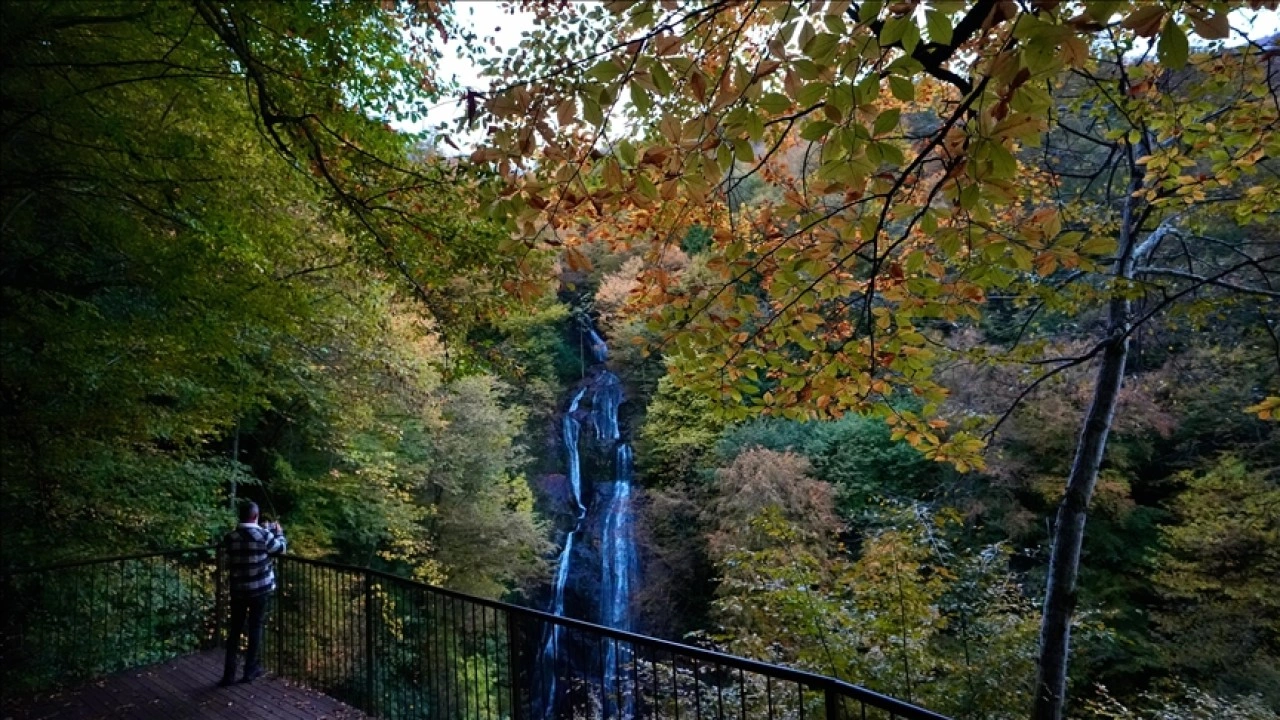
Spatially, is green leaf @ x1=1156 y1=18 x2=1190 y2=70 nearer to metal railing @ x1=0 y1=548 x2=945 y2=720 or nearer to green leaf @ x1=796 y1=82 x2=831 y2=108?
green leaf @ x1=796 y1=82 x2=831 y2=108

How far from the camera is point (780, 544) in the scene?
33.0ft

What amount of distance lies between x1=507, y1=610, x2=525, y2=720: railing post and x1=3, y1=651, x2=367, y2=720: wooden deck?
1792 millimetres

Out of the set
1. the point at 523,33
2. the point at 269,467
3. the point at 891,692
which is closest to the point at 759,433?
the point at 891,692

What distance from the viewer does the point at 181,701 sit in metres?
4.96

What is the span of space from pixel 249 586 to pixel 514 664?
10.1 ft

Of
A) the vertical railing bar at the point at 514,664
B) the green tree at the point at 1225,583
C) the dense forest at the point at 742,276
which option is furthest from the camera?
the green tree at the point at 1225,583

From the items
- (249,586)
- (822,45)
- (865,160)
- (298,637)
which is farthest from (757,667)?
(298,637)

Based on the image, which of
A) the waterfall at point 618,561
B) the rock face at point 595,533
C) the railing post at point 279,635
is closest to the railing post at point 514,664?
the railing post at point 279,635

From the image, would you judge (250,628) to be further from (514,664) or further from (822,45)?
(822,45)

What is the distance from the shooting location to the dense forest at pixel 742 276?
2090 mm

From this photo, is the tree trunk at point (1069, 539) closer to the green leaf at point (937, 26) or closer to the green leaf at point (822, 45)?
the green leaf at point (937, 26)

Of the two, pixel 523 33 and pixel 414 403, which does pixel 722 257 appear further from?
pixel 414 403

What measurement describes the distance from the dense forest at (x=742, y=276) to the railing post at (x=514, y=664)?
174 centimetres

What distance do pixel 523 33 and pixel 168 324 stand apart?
3835 millimetres
